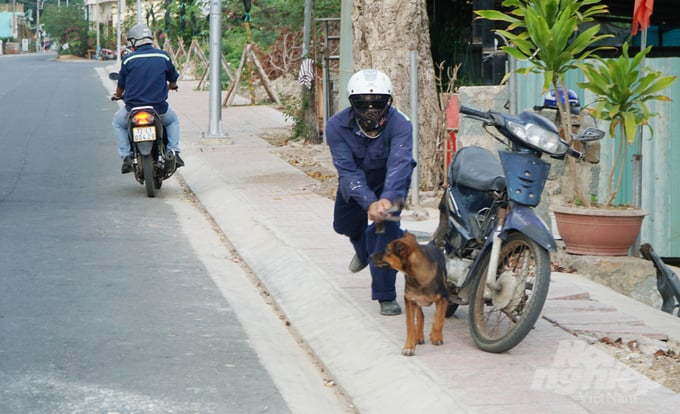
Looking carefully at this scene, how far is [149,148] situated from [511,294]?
22.2 feet

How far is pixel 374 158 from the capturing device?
6535mm

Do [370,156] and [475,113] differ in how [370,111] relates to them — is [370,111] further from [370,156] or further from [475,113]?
[475,113]

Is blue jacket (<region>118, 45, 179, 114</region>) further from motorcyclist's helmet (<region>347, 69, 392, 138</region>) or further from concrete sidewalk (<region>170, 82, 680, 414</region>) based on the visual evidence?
motorcyclist's helmet (<region>347, 69, 392, 138</region>)

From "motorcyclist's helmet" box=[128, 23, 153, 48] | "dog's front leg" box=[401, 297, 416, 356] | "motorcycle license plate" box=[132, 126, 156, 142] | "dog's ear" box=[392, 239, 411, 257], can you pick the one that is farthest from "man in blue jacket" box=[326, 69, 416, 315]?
"motorcyclist's helmet" box=[128, 23, 153, 48]

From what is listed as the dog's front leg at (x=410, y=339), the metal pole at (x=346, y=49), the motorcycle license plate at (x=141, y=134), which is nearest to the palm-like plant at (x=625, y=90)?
the dog's front leg at (x=410, y=339)

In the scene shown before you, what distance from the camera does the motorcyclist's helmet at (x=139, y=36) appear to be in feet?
40.0

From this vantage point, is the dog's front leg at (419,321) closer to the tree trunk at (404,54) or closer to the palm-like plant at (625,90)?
the palm-like plant at (625,90)

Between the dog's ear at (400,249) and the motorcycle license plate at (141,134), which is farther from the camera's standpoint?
the motorcycle license plate at (141,134)

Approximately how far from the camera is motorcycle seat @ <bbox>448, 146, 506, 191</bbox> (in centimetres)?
611

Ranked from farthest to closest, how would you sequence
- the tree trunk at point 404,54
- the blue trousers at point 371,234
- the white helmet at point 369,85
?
1. the tree trunk at point 404,54
2. the blue trousers at point 371,234
3. the white helmet at point 369,85

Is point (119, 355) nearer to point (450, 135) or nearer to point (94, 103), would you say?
point (450, 135)

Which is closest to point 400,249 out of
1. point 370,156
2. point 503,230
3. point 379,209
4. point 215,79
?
point 379,209

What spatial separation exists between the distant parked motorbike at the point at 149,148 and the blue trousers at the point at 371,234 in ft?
17.4

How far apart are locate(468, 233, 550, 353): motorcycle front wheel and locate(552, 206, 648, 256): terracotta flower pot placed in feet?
8.67
